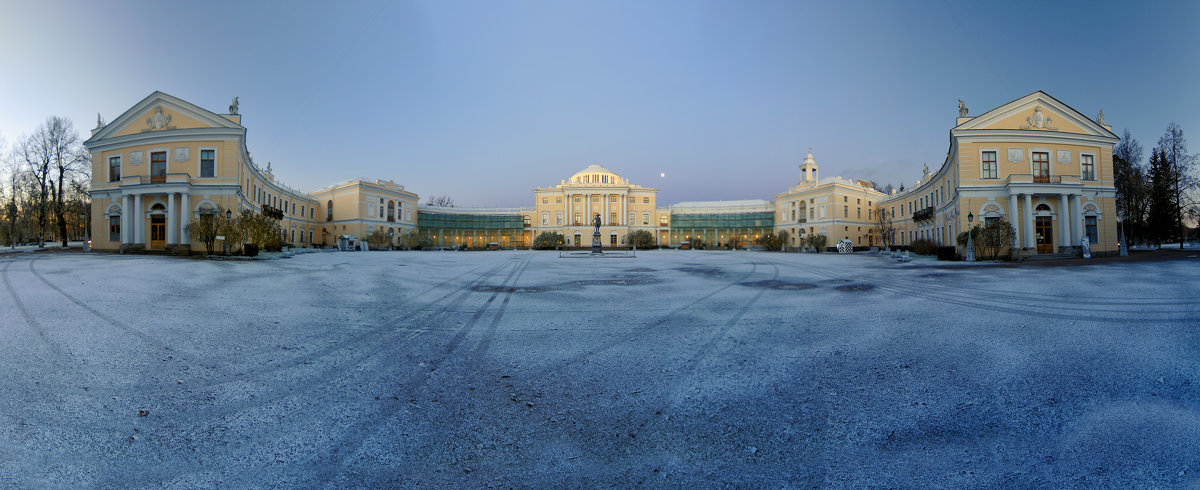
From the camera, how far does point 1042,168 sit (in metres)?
27.0

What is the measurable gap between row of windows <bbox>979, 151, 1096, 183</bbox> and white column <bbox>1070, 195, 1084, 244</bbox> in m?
2.03

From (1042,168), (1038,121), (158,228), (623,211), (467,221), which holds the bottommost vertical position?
(158,228)

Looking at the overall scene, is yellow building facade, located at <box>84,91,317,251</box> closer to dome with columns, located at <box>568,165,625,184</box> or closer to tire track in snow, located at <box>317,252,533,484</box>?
tire track in snow, located at <box>317,252,533,484</box>

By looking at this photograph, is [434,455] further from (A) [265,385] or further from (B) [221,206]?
(B) [221,206]

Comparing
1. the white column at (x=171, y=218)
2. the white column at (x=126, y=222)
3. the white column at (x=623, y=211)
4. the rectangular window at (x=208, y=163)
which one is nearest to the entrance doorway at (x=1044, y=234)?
the rectangular window at (x=208, y=163)

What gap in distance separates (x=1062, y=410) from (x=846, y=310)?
4.63 meters

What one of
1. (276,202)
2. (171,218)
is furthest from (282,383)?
(276,202)

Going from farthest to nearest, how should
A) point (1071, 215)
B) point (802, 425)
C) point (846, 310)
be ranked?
point (1071, 215) → point (846, 310) → point (802, 425)

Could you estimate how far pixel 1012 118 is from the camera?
26.8 m

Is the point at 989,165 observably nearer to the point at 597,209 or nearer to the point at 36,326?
the point at 36,326

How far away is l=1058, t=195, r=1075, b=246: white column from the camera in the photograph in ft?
85.6

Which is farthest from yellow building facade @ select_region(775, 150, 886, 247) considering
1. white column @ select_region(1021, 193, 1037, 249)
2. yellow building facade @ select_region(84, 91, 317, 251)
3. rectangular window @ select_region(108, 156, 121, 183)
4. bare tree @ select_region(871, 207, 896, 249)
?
rectangular window @ select_region(108, 156, 121, 183)

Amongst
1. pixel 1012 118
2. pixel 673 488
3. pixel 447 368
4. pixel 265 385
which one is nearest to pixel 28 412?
pixel 265 385

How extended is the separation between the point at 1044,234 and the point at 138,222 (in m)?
56.7
